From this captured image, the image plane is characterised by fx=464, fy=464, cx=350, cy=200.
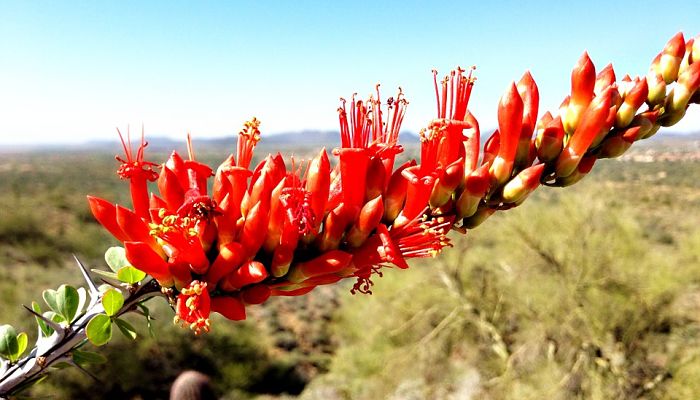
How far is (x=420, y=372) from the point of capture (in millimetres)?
14555

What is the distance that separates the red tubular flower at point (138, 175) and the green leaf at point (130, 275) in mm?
135

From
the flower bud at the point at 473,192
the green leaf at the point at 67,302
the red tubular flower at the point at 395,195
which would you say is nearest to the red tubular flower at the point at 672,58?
the flower bud at the point at 473,192

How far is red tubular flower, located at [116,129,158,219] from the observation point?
3.57 ft

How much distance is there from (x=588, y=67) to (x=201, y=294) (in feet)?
3.44

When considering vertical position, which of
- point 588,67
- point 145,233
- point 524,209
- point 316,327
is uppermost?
point 588,67

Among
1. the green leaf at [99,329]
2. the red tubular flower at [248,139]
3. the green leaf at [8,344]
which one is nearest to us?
the green leaf at [99,329]

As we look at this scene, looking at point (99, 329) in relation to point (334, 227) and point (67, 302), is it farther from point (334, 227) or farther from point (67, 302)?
point (334, 227)

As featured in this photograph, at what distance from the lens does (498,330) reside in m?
14.5

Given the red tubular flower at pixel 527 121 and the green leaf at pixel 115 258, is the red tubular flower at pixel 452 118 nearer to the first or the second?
the red tubular flower at pixel 527 121

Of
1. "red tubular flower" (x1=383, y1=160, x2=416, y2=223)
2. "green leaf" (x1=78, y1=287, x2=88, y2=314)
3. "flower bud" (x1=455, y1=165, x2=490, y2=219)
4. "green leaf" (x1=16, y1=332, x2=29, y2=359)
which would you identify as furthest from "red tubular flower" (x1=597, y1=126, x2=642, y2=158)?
"green leaf" (x1=16, y1=332, x2=29, y2=359)

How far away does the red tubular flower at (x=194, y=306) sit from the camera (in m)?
0.93

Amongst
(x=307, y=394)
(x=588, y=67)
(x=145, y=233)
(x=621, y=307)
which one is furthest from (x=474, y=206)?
(x=307, y=394)

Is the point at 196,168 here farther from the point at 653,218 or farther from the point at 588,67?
the point at 653,218

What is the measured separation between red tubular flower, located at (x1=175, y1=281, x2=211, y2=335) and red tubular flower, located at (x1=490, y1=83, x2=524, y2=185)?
723 millimetres
